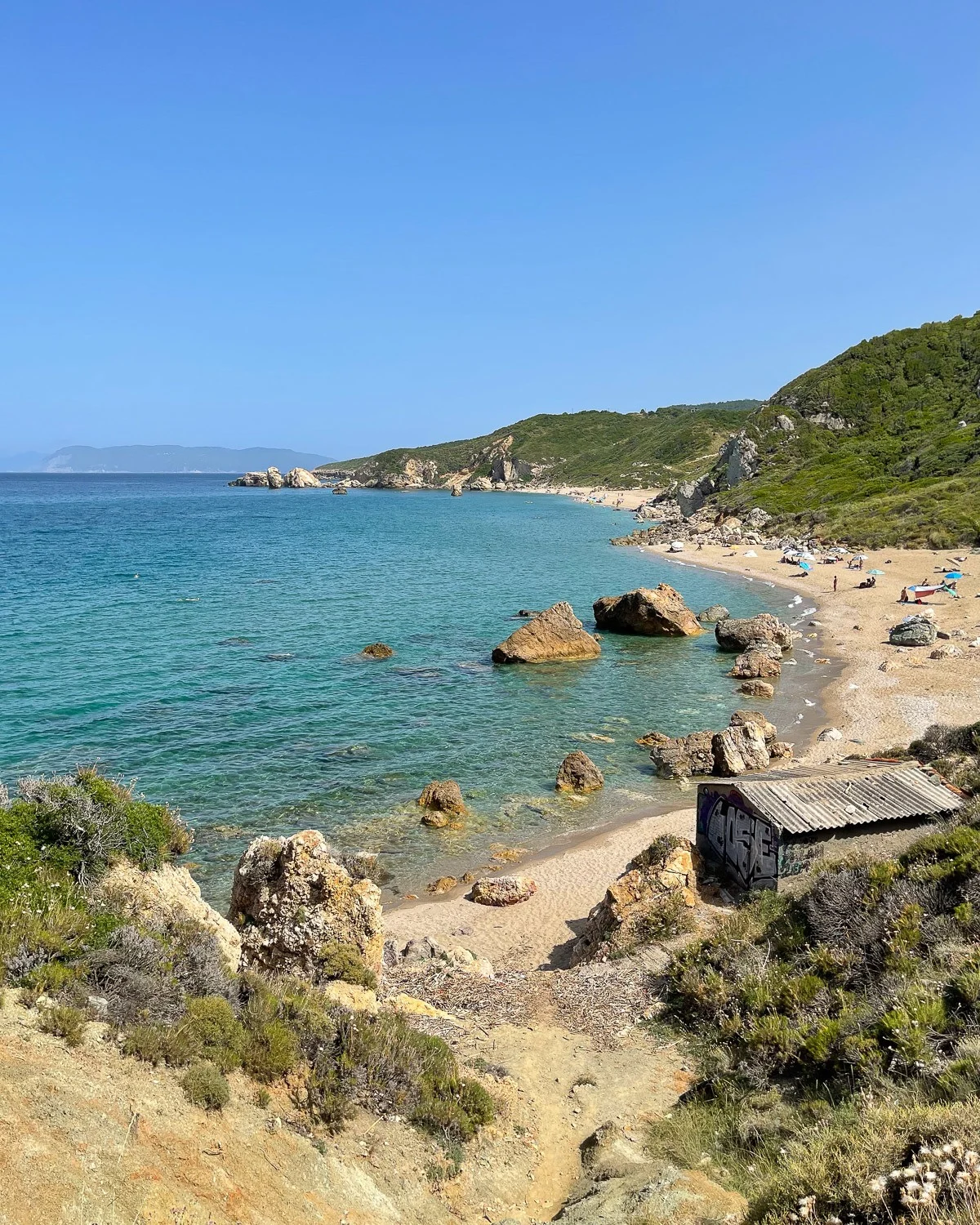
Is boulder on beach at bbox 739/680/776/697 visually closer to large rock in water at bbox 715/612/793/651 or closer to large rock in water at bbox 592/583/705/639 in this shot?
large rock in water at bbox 715/612/793/651

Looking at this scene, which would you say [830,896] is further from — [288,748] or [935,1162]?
[288,748]

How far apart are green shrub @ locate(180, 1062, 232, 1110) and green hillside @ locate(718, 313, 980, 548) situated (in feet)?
209

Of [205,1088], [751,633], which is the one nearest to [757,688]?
[751,633]

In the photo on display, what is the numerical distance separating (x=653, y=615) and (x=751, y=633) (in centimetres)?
547

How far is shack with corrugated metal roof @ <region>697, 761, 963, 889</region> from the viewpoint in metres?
13.1

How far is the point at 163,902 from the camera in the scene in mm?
10172

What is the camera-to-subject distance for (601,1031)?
10680 mm

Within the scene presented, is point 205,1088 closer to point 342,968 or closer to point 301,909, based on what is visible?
point 342,968

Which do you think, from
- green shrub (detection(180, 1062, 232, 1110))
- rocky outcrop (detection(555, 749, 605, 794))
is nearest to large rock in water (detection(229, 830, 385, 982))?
green shrub (detection(180, 1062, 232, 1110))

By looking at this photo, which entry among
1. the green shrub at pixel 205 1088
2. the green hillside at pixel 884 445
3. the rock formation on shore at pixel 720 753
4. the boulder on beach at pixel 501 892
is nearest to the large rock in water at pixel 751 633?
the rock formation on shore at pixel 720 753

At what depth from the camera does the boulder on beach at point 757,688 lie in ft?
105

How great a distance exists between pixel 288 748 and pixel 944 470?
243 ft

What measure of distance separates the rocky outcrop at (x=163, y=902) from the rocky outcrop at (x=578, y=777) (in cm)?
1336

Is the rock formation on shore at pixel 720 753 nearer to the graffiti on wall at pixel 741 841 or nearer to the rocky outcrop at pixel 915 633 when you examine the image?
the graffiti on wall at pixel 741 841
